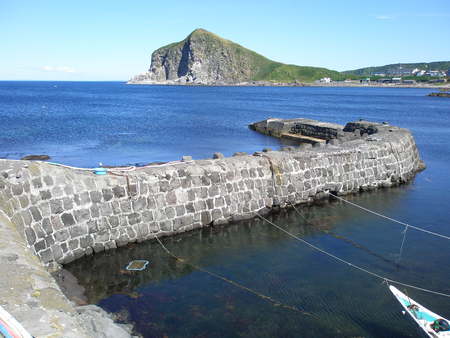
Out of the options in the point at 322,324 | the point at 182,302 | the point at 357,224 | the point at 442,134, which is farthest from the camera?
the point at 442,134

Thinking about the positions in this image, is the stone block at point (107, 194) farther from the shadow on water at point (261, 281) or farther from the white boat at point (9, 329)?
the white boat at point (9, 329)

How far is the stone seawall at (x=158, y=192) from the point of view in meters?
8.58

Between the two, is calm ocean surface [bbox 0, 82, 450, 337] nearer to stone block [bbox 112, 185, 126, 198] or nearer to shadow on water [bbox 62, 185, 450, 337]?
shadow on water [bbox 62, 185, 450, 337]

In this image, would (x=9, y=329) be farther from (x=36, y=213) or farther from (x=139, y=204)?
(x=139, y=204)

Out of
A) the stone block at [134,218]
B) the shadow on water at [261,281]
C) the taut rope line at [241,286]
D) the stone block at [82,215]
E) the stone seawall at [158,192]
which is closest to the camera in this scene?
the shadow on water at [261,281]

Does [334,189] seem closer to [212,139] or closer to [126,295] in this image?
[126,295]

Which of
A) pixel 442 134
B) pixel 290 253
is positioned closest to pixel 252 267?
pixel 290 253

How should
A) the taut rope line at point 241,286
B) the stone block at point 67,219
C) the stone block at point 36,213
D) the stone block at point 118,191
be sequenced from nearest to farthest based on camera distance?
the taut rope line at point 241,286 < the stone block at point 36,213 < the stone block at point 67,219 < the stone block at point 118,191

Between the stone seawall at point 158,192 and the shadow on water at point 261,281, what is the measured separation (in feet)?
1.77

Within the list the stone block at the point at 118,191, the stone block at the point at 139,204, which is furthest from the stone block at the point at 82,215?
the stone block at the point at 139,204

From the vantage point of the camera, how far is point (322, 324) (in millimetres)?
7109

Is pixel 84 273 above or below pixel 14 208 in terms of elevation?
below

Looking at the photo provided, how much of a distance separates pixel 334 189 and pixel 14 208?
1073cm

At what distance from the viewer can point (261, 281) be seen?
855 centimetres
